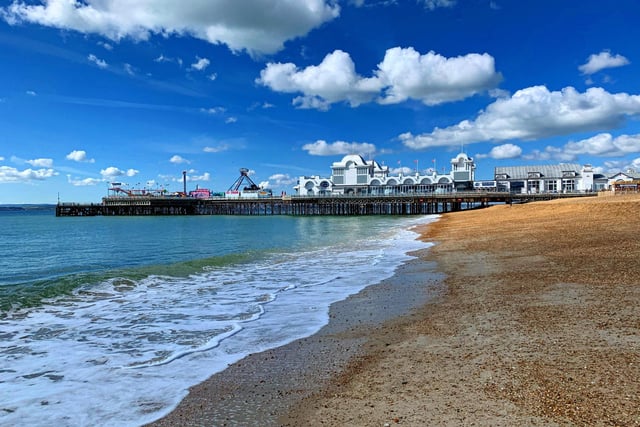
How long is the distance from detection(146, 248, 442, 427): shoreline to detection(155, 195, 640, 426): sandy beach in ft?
0.06

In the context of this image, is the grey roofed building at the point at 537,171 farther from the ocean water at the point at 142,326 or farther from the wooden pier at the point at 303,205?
the ocean water at the point at 142,326

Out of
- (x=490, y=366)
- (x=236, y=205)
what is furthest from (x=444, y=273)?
(x=236, y=205)

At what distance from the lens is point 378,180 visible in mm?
92438

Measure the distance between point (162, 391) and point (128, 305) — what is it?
5640 millimetres

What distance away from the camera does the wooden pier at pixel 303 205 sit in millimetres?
76312

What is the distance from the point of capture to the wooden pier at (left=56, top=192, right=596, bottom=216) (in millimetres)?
76312

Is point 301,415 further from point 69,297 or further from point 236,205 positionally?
point 236,205

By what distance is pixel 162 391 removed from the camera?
4625mm

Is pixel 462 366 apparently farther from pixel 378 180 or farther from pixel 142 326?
pixel 378 180

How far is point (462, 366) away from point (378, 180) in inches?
3499

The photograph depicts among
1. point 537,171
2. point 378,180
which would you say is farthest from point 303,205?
point 537,171

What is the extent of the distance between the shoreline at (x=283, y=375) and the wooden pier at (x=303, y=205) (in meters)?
71.1

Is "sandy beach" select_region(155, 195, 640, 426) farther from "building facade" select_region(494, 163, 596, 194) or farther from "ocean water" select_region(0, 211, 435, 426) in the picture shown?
"building facade" select_region(494, 163, 596, 194)

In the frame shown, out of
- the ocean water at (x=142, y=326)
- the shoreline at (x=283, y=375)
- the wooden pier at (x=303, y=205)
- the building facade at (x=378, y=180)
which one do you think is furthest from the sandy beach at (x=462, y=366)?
the building facade at (x=378, y=180)
